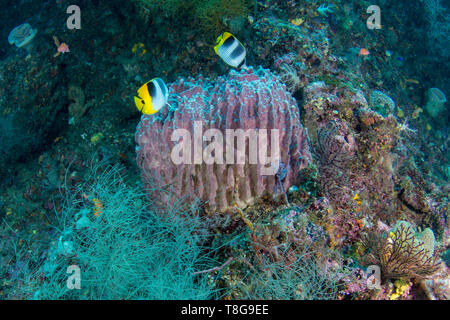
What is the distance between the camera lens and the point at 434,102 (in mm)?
9008

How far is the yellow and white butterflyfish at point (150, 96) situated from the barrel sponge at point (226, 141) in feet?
1.44

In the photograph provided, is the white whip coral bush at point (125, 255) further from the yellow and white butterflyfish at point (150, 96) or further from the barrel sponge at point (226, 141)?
the yellow and white butterflyfish at point (150, 96)

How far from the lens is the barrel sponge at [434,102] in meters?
8.99

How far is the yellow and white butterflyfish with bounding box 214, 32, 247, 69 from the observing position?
3105 mm

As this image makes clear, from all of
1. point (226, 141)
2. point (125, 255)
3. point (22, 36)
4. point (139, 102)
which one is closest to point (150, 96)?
point (139, 102)

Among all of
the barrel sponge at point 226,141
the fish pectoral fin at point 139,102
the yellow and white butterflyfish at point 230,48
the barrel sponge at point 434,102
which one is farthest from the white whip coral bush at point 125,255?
the barrel sponge at point 434,102

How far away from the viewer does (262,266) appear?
98.8 inches

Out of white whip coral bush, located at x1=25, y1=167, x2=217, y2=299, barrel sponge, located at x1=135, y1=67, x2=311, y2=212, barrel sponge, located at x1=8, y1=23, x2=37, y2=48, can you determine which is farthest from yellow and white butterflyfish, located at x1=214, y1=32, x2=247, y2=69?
barrel sponge, located at x1=8, y1=23, x2=37, y2=48

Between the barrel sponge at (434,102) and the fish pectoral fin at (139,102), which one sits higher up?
the fish pectoral fin at (139,102)

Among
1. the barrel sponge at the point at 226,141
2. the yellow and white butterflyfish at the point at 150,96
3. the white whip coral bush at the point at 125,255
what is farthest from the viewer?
the barrel sponge at the point at 226,141

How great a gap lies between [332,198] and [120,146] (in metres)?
3.74

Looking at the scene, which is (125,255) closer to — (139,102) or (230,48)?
(139,102)

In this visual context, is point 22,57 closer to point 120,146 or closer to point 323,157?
point 120,146

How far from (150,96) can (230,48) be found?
1234 mm
